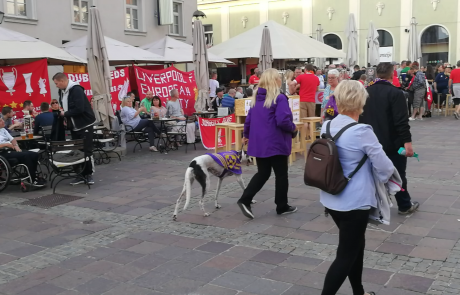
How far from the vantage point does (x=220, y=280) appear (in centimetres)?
425

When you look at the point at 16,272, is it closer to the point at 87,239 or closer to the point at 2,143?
the point at 87,239

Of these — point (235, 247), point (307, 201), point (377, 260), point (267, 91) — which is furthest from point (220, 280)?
point (307, 201)

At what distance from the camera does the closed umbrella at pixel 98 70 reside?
10.9 m

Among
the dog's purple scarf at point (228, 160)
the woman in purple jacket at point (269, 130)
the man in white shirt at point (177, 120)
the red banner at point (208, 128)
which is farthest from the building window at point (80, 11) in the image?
the woman in purple jacket at point (269, 130)

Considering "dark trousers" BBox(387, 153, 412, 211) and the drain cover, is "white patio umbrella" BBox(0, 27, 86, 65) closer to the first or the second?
the drain cover

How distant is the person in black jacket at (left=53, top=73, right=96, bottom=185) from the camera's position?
26.3 ft

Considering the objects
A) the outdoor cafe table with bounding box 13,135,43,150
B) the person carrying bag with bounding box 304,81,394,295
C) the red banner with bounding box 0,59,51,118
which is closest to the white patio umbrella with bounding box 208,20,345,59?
the red banner with bounding box 0,59,51,118

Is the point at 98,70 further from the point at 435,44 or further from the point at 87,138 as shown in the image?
the point at 435,44

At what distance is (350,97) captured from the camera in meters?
3.36

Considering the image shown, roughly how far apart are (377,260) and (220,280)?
1.45 m

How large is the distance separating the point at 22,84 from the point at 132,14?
1020 cm

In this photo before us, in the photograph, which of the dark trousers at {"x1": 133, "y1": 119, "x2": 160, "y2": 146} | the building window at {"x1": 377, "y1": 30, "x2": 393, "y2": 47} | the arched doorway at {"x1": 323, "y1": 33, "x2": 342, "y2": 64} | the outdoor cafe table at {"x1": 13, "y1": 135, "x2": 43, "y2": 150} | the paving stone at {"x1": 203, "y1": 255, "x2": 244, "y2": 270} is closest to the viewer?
the paving stone at {"x1": 203, "y1": 255, "x2": 244, "y2": 270}

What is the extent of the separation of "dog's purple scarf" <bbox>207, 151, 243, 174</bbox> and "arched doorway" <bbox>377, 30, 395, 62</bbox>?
3208 cm

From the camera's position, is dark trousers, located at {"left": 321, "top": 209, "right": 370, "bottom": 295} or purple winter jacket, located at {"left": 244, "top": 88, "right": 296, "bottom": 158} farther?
purple winter jacket, located at {"left": 244, "top": 88, "right": 296, "bottom": 158}
